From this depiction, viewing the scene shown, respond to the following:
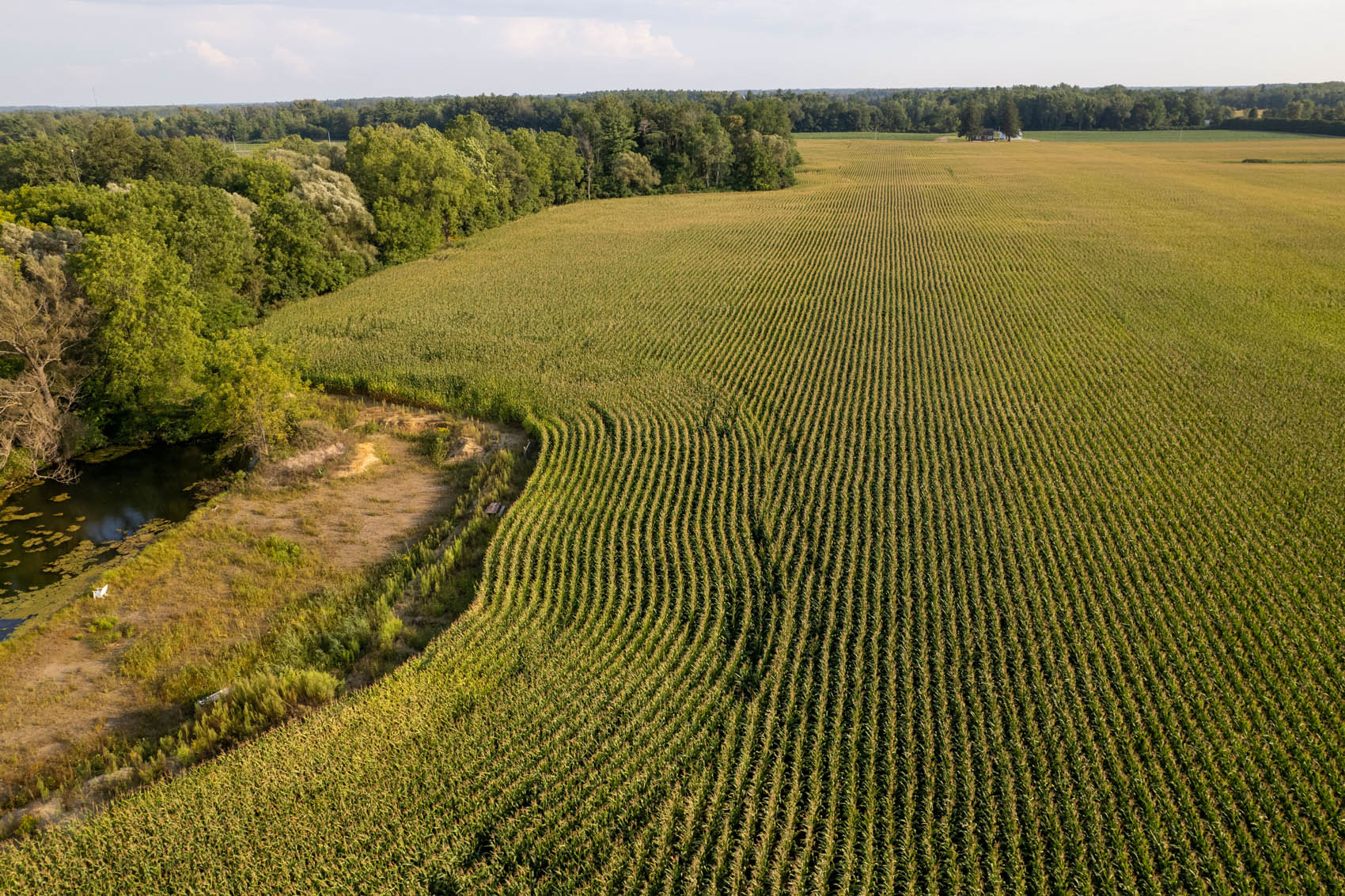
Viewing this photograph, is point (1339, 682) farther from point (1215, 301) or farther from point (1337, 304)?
point (1337, 304)

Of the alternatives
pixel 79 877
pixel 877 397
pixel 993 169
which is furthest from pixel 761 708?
pixel 993 169

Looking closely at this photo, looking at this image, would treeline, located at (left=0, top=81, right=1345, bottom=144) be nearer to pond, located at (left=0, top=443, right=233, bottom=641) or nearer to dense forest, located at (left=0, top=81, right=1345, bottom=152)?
dense forest, located at (left=0, top=81, right=1345, bottom=152)

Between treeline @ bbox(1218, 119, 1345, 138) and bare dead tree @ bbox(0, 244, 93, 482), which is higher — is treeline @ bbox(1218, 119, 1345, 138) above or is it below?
above

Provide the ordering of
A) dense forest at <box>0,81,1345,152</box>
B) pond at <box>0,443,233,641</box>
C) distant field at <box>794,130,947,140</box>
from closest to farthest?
1. pond at <box>0,443,233,641</box>
2. dense forest at <box>0,81,1345,152</box>
3. distant field at <box>794,130,947,140</box>

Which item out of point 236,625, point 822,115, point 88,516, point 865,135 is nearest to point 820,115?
point 822,115

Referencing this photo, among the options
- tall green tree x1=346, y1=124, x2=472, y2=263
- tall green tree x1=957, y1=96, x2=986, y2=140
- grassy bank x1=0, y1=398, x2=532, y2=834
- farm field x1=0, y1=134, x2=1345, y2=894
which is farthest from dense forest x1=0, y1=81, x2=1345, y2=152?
grassy bank x1=0, y1=398, x2=532, y2=834

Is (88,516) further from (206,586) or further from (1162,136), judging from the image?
(1162,136)

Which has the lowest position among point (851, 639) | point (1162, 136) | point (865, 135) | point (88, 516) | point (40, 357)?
point (851, 639)

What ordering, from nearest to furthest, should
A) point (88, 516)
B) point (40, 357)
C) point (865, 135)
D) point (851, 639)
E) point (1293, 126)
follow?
point (851, 639), point (88, 516), point (40, 357), point (1293, 126), point (865, 135)
